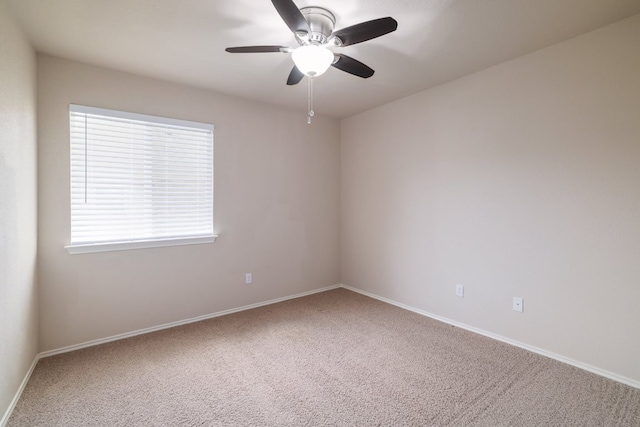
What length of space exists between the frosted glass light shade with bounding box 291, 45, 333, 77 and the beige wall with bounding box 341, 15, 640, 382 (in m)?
1.80

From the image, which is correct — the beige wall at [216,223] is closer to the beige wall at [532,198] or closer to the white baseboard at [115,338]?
the white baseboard at [115,338]

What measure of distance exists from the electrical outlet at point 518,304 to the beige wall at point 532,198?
40 millimetres

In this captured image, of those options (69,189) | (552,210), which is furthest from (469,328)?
(69,189)

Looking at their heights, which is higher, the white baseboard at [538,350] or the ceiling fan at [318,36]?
the ceiling fan at [318,36]

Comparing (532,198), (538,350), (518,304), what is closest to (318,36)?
(532,198)

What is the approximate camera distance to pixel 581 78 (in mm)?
2285

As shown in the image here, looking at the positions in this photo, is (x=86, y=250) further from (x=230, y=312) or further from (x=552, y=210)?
(x=552, y=210)

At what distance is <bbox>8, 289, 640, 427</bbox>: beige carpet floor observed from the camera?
1.80 meters

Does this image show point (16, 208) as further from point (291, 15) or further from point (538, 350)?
point (538, 350)

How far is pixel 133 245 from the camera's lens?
2865mm

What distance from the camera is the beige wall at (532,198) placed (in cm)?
214

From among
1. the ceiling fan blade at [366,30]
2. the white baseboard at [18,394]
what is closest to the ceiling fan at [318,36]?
the ceiling fan blade at [366,30]

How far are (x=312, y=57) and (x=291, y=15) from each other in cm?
30

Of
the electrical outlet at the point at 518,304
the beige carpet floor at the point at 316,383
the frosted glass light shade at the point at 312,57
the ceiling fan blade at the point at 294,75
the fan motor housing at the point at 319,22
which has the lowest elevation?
the beige carpet floor at the point at 316,383
